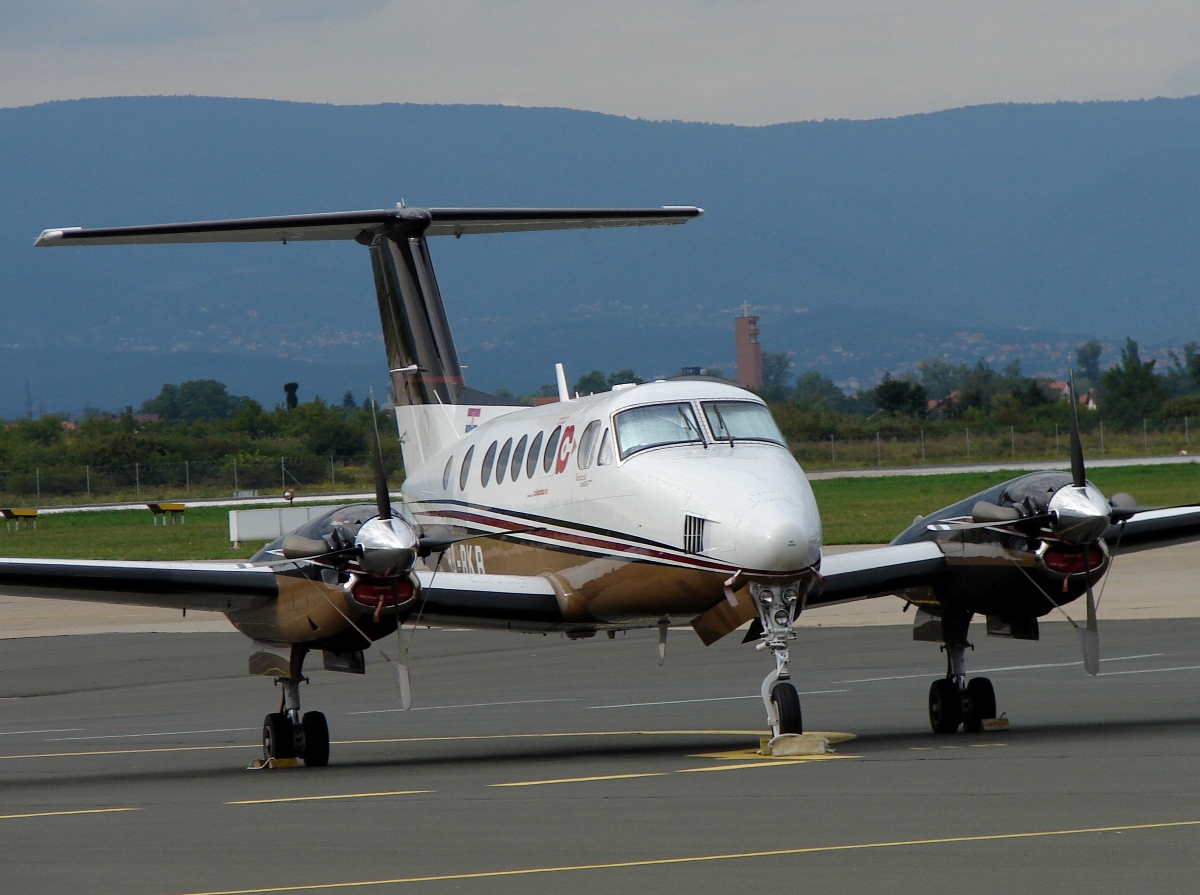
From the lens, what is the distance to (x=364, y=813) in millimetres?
10445

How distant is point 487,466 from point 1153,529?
6.32 meters

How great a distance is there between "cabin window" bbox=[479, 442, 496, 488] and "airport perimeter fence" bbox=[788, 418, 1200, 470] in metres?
68.8

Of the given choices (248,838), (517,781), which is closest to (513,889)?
(248,838)

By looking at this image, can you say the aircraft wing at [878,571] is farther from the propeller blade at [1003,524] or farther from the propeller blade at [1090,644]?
the propeller blade at [1090,644]

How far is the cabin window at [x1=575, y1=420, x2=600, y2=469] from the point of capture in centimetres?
1427

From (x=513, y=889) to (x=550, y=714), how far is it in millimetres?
9959

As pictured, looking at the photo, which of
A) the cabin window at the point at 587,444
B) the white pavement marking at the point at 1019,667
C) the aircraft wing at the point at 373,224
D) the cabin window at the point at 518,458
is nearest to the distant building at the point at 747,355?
the white pavement marking at the point at 1019,667

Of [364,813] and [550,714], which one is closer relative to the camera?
[364,813]

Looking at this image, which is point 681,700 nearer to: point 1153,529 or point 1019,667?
point 1019,667

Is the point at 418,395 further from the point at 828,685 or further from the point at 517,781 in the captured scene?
the point at 517,781

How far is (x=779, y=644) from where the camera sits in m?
12.6

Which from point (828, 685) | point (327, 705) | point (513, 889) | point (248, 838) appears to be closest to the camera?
point (513, 889)

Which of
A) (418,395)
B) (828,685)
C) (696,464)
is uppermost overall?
(418,395)

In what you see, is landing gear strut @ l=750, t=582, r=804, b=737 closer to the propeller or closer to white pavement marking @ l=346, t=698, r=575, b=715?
A: the propeller
